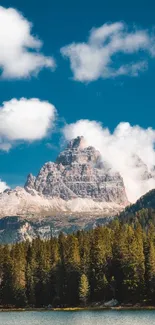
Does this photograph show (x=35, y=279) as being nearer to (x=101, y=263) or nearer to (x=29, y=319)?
(x=101, y=263)

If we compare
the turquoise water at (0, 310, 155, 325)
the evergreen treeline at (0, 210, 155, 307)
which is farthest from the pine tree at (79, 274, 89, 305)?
the turquoise water at (0, 310, 155, 325)

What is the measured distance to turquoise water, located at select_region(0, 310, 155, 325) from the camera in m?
95.4

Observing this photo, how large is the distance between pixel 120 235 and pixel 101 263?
40.7 ft

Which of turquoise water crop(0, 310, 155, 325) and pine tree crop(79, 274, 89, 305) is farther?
pine tree crop(79, 274, 89, 305)

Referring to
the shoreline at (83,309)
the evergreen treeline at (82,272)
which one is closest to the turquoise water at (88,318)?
the shoreline at (83,309)

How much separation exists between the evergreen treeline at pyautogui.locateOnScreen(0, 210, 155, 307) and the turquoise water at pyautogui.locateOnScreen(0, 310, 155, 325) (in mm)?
15436

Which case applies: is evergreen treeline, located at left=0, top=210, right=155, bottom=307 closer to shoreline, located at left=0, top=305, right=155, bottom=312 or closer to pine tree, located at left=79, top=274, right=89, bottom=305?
pine tree, located at left=79, top=274, right=89, bottom=305

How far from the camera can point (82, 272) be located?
13950cm

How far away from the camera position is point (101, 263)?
138375mm

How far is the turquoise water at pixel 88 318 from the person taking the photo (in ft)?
313

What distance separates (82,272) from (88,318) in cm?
3427

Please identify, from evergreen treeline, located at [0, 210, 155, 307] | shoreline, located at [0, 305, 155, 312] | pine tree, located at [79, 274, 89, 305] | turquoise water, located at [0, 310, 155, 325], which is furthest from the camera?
pine tree, located at [79, 274, 89, 305]

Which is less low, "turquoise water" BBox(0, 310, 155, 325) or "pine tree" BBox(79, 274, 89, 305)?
"pine tree" BBox(79, 274, 89, 305)

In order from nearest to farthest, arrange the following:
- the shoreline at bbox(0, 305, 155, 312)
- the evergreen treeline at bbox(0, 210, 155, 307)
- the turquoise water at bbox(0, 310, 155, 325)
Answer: the turquoise water at bbox(0, 310, 155, 325) < the shoreline at bbox(0, 305, 155, 312) < the evergreen treeline at bbox(0, 210, 155, 307)
